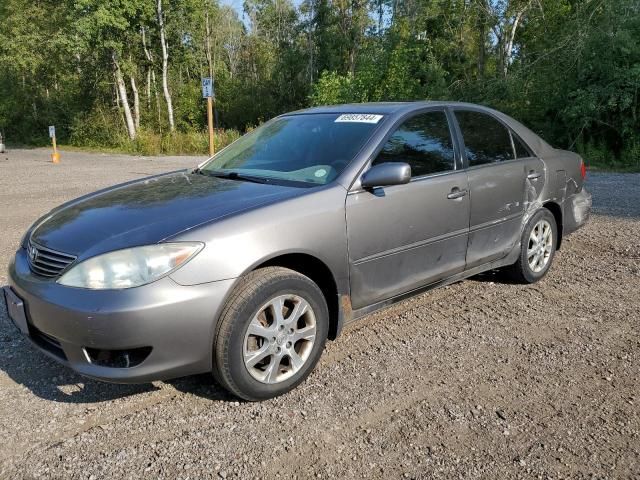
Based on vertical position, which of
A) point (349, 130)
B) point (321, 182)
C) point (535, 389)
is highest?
point (349, 130)

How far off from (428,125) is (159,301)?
7.74 ft

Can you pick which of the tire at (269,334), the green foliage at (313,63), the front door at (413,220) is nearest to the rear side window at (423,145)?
the front door at (413,220)

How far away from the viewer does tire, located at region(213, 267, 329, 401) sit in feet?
8.69

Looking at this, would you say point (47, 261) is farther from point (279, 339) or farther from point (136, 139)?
→ point (136, 139)

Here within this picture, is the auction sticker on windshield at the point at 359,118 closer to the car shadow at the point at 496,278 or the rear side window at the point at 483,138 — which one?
the rear side window at the point at 483,138

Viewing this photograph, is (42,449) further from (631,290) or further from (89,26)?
(89,26)

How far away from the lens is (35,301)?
8.70 ft

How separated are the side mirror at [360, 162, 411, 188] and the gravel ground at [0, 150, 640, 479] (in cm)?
113

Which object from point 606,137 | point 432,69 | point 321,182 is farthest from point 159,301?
point 432,69

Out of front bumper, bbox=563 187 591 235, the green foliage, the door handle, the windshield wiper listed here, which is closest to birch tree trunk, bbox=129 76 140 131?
the green foliage

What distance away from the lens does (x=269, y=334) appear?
281 centimetres

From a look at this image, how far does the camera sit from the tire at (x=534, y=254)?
4508 millimetres

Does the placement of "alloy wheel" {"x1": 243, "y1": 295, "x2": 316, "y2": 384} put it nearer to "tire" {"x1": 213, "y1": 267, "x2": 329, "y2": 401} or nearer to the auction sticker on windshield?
"tire" {"x1": 213, "y1": 267, "x2": 329, "y2": 401}

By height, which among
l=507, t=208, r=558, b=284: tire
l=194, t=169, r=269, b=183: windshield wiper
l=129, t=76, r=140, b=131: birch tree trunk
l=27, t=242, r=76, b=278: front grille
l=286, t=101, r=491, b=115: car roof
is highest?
l=129, t=76, r=140, b=131: birch tree trunk
